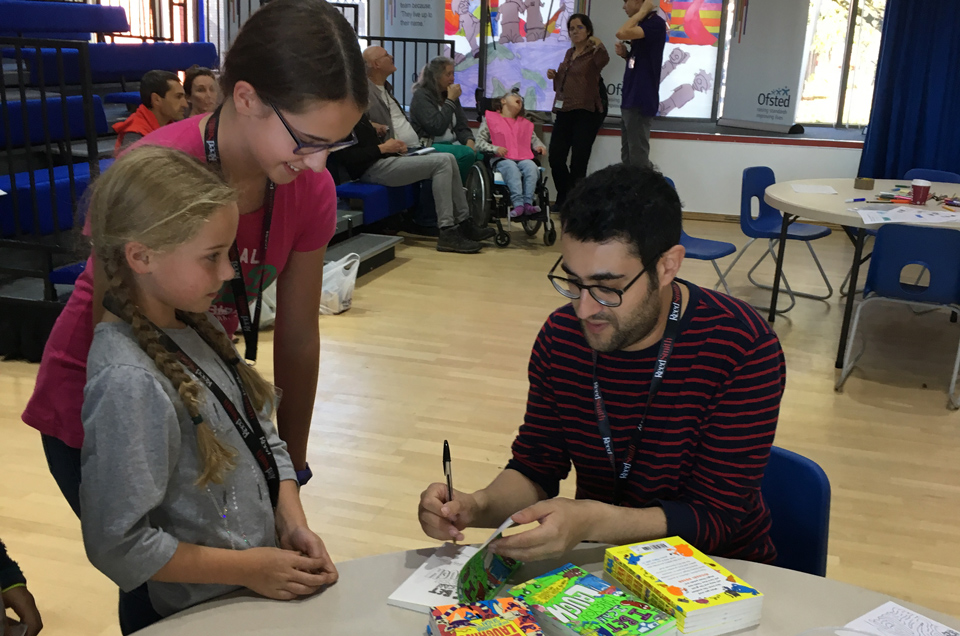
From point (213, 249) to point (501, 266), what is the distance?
192 inches

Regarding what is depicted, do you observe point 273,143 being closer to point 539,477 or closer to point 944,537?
point 539,477

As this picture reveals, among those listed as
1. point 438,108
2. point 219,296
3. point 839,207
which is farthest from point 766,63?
point 219,296

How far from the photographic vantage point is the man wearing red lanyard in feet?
4.86

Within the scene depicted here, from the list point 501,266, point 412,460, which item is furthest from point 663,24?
point 412,460

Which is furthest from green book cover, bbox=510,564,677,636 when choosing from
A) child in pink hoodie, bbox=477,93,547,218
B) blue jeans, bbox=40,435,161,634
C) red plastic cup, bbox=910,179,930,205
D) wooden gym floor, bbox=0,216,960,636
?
child in pink hoodie, bbox=477,93,547,218

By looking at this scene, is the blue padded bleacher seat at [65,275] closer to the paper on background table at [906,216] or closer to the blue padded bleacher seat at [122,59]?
the blue padded bleacher seat at [122,59]

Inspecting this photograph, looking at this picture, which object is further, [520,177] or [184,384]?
[520,177]

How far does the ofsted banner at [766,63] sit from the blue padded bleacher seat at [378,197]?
11.5 feet

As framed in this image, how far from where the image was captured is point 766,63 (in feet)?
26.2

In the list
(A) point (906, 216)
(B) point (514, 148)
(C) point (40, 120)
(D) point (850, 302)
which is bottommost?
(D) point (850, 302)

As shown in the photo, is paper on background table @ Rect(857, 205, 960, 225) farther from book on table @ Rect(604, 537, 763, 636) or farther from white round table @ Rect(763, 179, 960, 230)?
book on table @ Rect(604, 537, 763, 636)

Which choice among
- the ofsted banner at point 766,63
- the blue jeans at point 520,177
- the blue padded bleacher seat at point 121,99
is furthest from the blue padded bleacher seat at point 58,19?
the ofsted banner at point 766,63

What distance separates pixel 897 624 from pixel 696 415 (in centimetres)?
45

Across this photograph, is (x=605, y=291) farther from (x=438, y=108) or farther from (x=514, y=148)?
(x=438, y=108)
